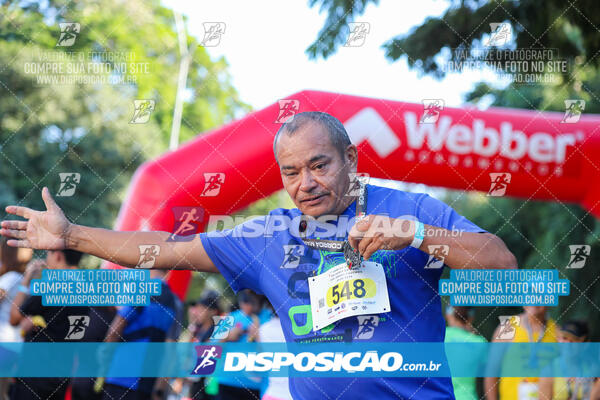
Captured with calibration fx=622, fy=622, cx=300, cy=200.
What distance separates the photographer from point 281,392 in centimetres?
406

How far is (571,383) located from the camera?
4535 mm

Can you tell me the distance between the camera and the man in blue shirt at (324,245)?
2.18m

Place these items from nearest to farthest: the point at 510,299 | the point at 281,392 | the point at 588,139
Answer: the point at 510,299, the point at 281,392, the point at 588,139

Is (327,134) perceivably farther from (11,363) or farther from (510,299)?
(11,363)

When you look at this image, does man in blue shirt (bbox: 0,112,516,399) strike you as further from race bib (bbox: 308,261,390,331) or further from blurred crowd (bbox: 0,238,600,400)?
blurred crowd (bbox: 0,238,600,400)

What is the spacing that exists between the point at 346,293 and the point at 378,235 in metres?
0.38

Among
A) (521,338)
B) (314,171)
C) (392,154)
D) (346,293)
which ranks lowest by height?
(346,293)

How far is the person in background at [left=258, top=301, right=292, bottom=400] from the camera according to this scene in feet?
13.3

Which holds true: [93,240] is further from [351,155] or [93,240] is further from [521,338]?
[521,338]

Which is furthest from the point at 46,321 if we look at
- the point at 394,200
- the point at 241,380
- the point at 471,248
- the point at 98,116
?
the point at 98,116

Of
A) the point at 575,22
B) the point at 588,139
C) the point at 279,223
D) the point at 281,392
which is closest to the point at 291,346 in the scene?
the point at 279,223

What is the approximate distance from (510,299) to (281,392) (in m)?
1.57

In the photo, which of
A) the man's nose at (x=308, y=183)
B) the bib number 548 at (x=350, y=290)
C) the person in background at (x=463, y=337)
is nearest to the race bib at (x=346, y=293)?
the bib number 548 at (x=350, y=290)

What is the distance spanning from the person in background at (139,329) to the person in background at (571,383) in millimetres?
2620
